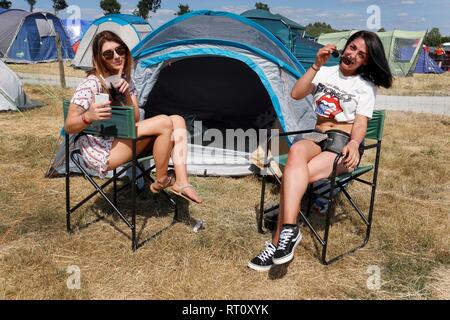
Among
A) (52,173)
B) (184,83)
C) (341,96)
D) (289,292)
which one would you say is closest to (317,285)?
(289,292)

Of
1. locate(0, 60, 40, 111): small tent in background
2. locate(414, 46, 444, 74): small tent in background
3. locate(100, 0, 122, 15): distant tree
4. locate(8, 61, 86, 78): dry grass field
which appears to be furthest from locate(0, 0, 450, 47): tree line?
locate(0, 60, 40, 111): small tent in background

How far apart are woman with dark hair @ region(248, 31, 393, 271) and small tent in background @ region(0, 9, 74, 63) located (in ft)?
44.2

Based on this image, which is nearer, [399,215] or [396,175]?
[399,215]

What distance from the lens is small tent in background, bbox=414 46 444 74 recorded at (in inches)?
644

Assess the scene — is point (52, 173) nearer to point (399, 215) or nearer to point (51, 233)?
point (51, 233)

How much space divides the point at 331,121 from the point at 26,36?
13837mm

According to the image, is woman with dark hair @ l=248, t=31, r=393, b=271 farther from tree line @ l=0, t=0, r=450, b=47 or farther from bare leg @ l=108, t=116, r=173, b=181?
tree line @ l=0, t=0, r=450, b=47

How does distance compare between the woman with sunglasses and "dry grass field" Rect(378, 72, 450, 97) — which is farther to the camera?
"dry grass field" Rect(378, 72, 450, 97)

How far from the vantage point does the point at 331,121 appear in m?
2.73

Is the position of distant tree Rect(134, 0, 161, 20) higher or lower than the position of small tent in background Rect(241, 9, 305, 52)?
higher

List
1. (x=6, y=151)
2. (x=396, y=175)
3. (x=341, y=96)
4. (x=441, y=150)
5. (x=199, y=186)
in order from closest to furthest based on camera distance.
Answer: (x=341, y=96), (x=199, y=186), (x=396, y=175), (x=6, y=151), (x=441, y=150)

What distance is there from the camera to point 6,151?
456cm

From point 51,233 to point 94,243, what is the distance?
0.33 m

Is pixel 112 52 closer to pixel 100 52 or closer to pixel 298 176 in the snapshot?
pixel 100 52
